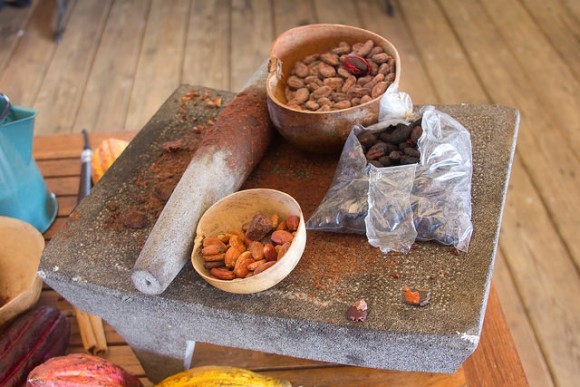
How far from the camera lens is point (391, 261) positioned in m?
1.00

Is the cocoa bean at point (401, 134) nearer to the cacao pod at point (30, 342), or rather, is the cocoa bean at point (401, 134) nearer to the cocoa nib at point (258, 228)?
the cocoa nib at point (258, 228)

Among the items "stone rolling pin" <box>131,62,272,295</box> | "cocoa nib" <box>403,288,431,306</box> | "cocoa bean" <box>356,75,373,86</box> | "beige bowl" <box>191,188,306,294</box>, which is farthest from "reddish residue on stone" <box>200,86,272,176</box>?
"cocoa nib" <box>403,288,431,306</box>

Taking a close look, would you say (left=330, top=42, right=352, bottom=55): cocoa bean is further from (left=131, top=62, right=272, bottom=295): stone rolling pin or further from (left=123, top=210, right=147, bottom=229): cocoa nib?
(left=123, top=210, right=147, bottom=229): cocoa nib

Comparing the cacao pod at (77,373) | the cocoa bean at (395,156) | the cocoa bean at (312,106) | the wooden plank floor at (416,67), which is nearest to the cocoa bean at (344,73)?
the cocoa bean at (312,106)

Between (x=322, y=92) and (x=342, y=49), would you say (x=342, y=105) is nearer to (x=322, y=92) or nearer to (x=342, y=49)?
(x=322, y=92)

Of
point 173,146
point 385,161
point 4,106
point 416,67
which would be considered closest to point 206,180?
point 173,146

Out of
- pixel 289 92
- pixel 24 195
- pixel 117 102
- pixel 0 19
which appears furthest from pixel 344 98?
pixel 0 19

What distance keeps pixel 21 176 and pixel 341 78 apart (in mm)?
880

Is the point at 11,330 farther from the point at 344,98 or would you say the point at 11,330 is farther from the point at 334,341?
the point at 344,98

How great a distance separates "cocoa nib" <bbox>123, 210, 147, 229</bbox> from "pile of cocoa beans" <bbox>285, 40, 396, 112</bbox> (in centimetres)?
37

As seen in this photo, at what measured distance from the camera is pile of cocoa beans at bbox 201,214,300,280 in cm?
95

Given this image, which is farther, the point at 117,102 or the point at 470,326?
the point at 117,102

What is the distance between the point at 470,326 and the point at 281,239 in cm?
33

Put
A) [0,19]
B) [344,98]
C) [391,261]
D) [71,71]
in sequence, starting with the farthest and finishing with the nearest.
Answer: [0,19] < [71,71] < [344,98] < [391,261]
